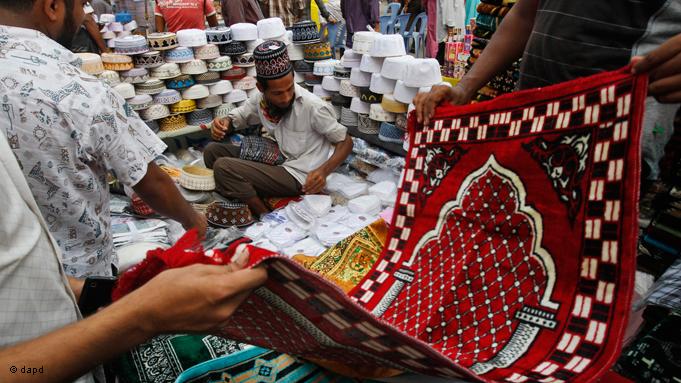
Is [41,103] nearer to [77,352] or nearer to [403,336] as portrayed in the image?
[77,352]

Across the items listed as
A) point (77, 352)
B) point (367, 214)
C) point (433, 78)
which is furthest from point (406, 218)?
point (433, 78)

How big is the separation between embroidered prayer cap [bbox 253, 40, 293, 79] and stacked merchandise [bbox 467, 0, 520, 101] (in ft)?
4.04

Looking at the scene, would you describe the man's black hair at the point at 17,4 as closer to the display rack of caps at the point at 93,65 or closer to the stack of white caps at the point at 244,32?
the display rack of caps at the point at 93,65

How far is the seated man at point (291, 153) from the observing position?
9.98ft

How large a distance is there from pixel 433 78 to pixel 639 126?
2.18m

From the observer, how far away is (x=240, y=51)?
164 inches

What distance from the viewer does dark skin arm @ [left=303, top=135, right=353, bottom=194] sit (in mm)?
3072

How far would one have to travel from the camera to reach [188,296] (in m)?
0.57

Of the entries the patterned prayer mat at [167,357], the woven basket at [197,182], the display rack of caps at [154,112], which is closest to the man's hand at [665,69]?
the patterned prayer mat at [167,357]

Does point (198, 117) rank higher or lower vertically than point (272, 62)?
lower

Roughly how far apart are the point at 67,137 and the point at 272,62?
1.76 m

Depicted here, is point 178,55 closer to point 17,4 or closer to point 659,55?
point 17,4

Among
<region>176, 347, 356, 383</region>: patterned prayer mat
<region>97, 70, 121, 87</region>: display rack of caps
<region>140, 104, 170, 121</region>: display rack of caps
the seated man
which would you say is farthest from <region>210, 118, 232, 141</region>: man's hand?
<region>176, 347, 356, 383</region>: patterned prayer mat

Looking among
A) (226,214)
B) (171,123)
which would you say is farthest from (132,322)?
(171,123)
